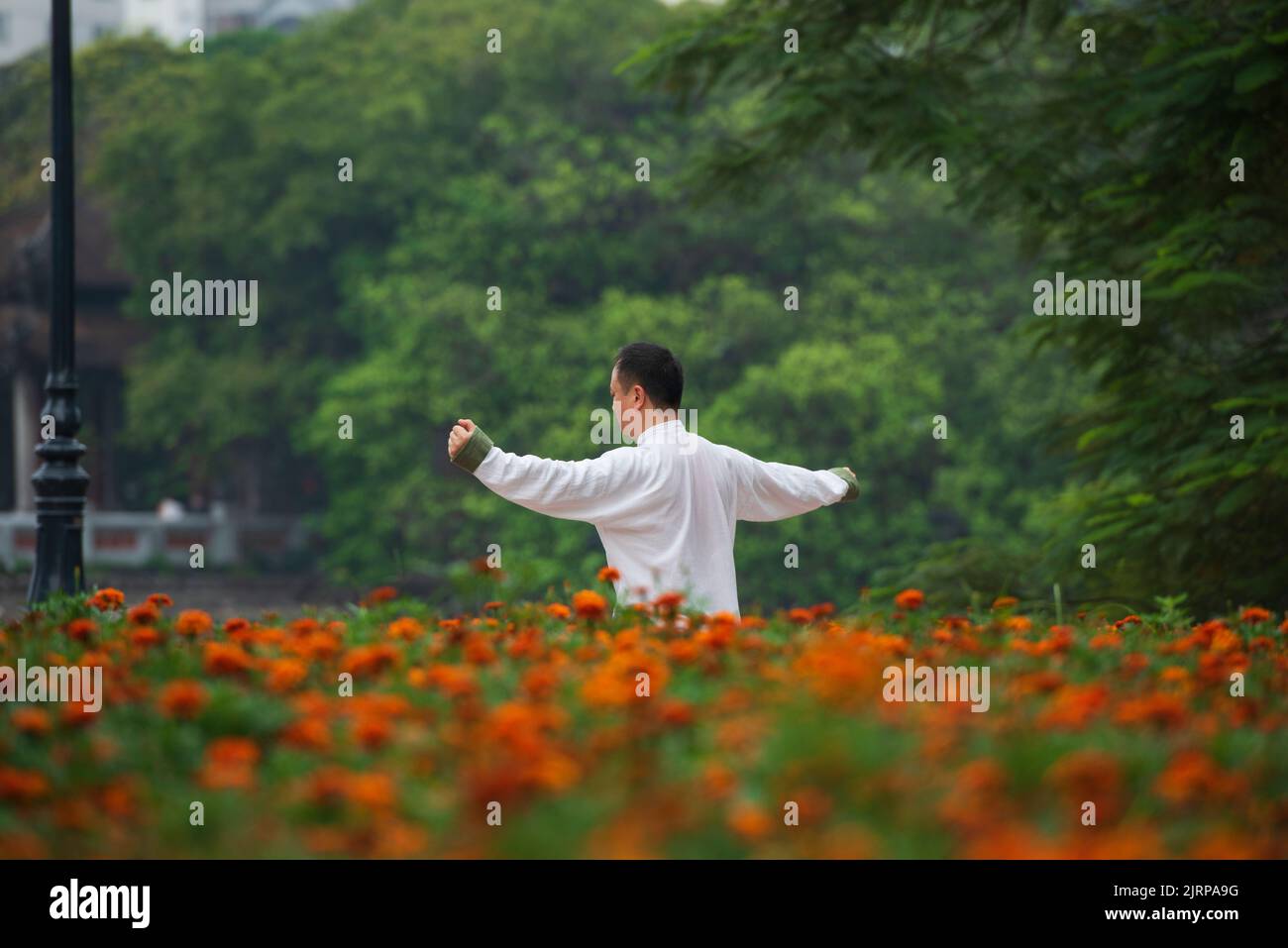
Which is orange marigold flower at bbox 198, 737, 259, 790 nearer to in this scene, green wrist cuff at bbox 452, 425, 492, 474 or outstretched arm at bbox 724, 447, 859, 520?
green wrist cuff at bbox 452, 425, 492, 474

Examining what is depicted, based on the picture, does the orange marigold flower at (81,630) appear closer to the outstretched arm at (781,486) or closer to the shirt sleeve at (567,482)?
the shirt sleeve at (567,482)

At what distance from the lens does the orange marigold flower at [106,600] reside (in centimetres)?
454

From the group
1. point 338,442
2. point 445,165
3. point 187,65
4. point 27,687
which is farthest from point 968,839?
point 187,65

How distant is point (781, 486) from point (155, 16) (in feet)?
213

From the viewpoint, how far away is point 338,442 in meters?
26.0

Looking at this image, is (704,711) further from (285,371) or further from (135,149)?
(135,149)

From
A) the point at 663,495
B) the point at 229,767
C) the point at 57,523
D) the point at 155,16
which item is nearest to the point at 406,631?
the point at 663,495

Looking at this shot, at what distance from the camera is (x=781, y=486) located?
16.8 ft

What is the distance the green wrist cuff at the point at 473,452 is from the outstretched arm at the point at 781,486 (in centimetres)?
78

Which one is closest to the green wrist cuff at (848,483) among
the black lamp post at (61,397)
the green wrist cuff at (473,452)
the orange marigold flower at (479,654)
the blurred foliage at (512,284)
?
the green wrist cuff at (473,452)

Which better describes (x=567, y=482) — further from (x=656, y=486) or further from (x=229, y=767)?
(x=229, y=767)

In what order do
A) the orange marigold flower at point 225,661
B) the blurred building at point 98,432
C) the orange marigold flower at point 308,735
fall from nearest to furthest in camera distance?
the orange marigold flower at point 308,735 < the orange marigold flower at point 225,661 < the blurred building at point 98,432

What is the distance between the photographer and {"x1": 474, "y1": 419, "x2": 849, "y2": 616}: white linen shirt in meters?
4.77

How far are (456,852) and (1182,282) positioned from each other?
6.01 meters
